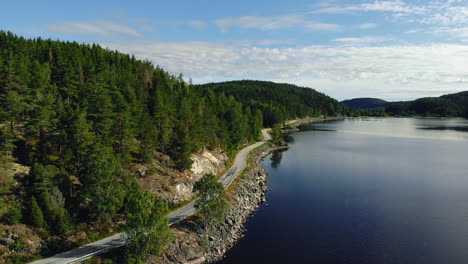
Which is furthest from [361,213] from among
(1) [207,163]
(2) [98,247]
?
(2) [98,247]

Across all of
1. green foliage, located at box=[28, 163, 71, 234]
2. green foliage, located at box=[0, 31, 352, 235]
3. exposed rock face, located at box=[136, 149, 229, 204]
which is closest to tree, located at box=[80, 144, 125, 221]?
green foliage, located at box=[0, 31, 352, 235]

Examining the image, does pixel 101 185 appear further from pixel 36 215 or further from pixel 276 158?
pixel 276 158

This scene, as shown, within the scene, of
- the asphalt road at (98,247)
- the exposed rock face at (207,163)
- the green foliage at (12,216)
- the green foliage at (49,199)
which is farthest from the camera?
the exposed rock face at (207,163)

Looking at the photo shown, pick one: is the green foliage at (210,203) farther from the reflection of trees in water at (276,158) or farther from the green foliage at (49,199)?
the reflection of trees in water at (276,158)

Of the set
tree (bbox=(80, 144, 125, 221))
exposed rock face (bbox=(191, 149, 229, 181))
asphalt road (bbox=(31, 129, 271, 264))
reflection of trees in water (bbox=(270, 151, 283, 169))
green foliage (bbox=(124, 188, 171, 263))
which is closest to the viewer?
asphalt road (bbox=(31, 129, 271, 264))

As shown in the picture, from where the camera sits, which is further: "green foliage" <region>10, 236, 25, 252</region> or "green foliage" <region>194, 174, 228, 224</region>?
"green foliage" <region>194, 174, 228, 224</region>

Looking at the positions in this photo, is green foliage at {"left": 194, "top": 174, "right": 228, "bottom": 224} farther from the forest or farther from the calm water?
the forest

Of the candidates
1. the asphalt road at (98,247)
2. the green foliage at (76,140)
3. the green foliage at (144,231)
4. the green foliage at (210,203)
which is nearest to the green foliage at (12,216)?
the green foliage at (76,140)
